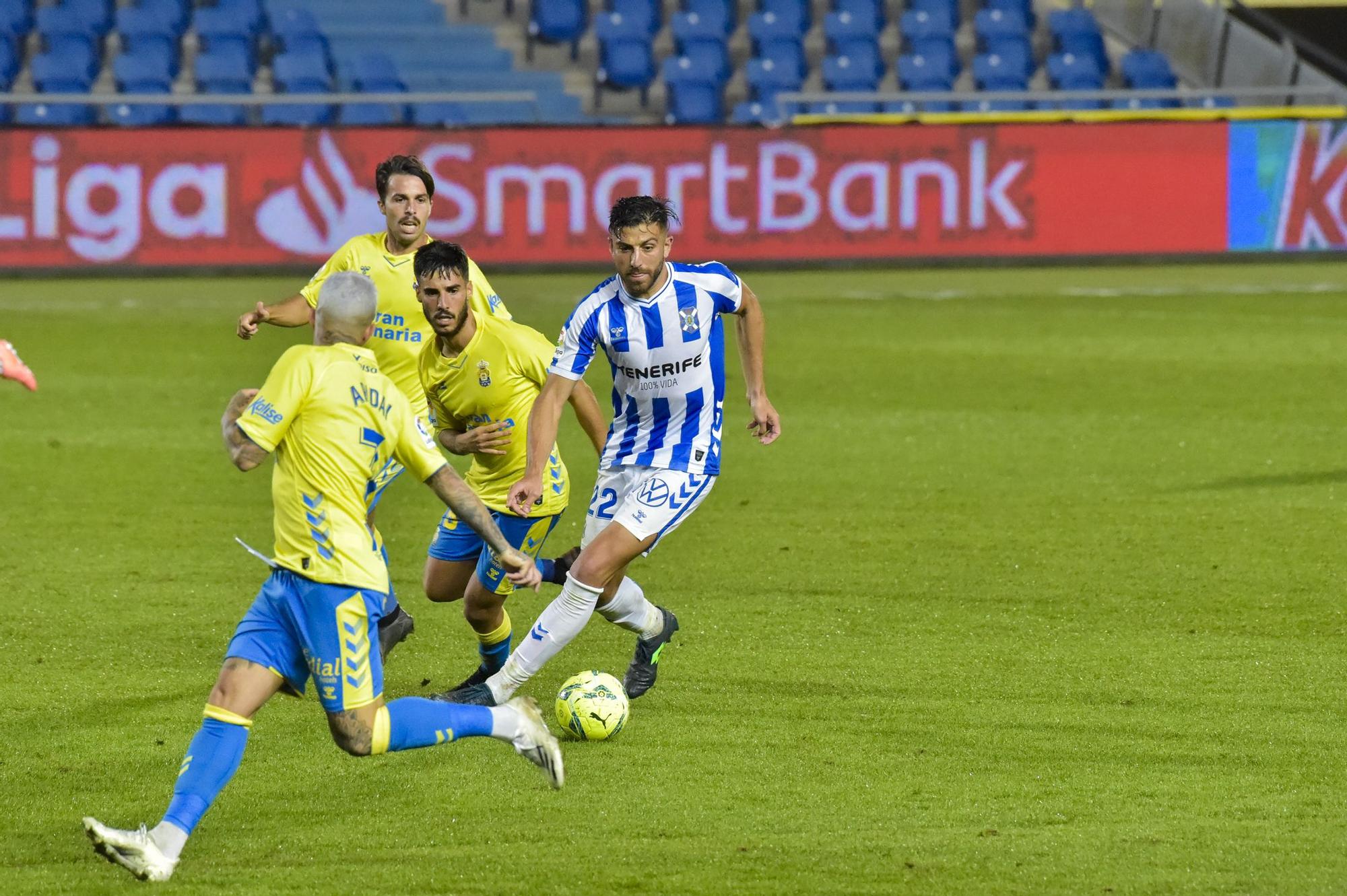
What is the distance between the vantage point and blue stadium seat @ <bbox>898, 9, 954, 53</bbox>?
31.1m

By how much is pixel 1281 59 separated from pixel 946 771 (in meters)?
25.8

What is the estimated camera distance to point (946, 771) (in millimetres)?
6773

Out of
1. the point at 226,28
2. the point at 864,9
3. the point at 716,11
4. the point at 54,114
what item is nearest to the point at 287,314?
the point at 54,114

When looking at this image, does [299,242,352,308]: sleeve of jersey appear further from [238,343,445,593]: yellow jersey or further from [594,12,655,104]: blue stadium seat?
[594,12,655,104]: blue stadium seat

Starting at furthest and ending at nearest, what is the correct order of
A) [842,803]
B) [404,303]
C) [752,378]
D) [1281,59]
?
[1281,59] → [404,303] → [752,378] → [842,803]

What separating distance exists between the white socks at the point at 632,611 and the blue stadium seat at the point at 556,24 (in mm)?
23719

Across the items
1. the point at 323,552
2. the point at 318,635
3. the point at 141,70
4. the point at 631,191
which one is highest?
the point at 323,552

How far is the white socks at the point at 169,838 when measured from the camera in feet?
18.5

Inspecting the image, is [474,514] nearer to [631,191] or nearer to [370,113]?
[631,191]

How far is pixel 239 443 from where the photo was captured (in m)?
5.65

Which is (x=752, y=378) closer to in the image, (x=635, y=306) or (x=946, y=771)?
(x=635, y=306)

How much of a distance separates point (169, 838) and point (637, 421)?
282cm

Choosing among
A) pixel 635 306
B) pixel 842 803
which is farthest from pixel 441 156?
pixel 842 803

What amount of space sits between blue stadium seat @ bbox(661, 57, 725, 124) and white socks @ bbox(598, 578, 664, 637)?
20.8 meters
